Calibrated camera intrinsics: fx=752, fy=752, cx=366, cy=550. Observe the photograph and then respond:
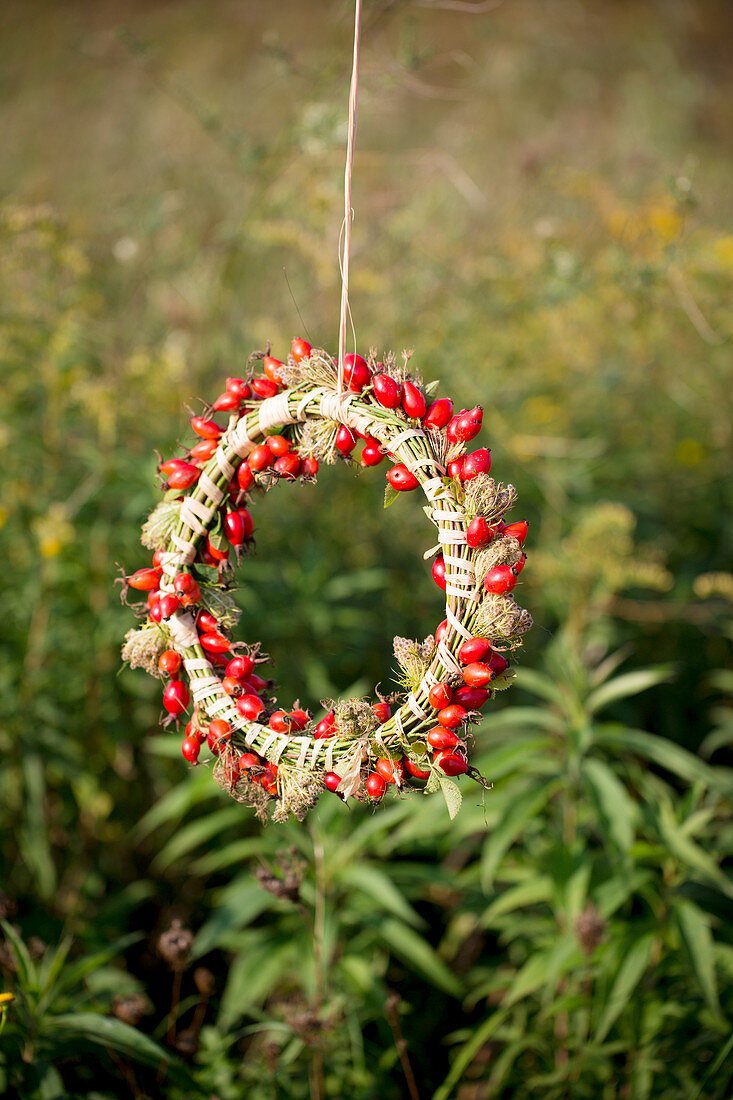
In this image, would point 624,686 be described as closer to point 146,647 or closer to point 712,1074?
point 712,1074

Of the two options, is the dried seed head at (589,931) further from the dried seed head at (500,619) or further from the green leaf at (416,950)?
the dried seed head at (500,619)

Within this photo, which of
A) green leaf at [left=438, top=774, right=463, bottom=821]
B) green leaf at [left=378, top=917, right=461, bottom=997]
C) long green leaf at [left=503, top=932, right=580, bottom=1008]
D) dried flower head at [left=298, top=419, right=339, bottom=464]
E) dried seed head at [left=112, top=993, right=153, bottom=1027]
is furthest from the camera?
green leaf at [left=378, top=917, right=461, bottom=997]

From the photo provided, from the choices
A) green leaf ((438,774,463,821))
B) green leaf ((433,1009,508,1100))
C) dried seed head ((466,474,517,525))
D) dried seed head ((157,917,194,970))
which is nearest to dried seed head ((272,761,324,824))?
green leaf ((438,774,463,821))

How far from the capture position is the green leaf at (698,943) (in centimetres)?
163

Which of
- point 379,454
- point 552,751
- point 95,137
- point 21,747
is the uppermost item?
point 95,137

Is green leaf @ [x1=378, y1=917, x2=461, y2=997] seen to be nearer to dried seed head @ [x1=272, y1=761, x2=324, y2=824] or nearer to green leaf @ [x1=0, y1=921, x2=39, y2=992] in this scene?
green leaf @ [x1=0, y1=921, x2=39, y2=992]

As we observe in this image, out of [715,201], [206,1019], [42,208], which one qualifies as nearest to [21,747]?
[206,1019]

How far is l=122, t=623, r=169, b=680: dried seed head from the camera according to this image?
3.75ft

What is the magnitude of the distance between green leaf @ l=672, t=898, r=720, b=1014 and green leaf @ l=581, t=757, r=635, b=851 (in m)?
0.20

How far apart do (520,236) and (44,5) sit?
27.2ft

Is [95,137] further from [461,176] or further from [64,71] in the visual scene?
[461,176]

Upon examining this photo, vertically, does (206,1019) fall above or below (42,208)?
below

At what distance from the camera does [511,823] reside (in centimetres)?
187

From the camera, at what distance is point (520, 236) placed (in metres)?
3.63
